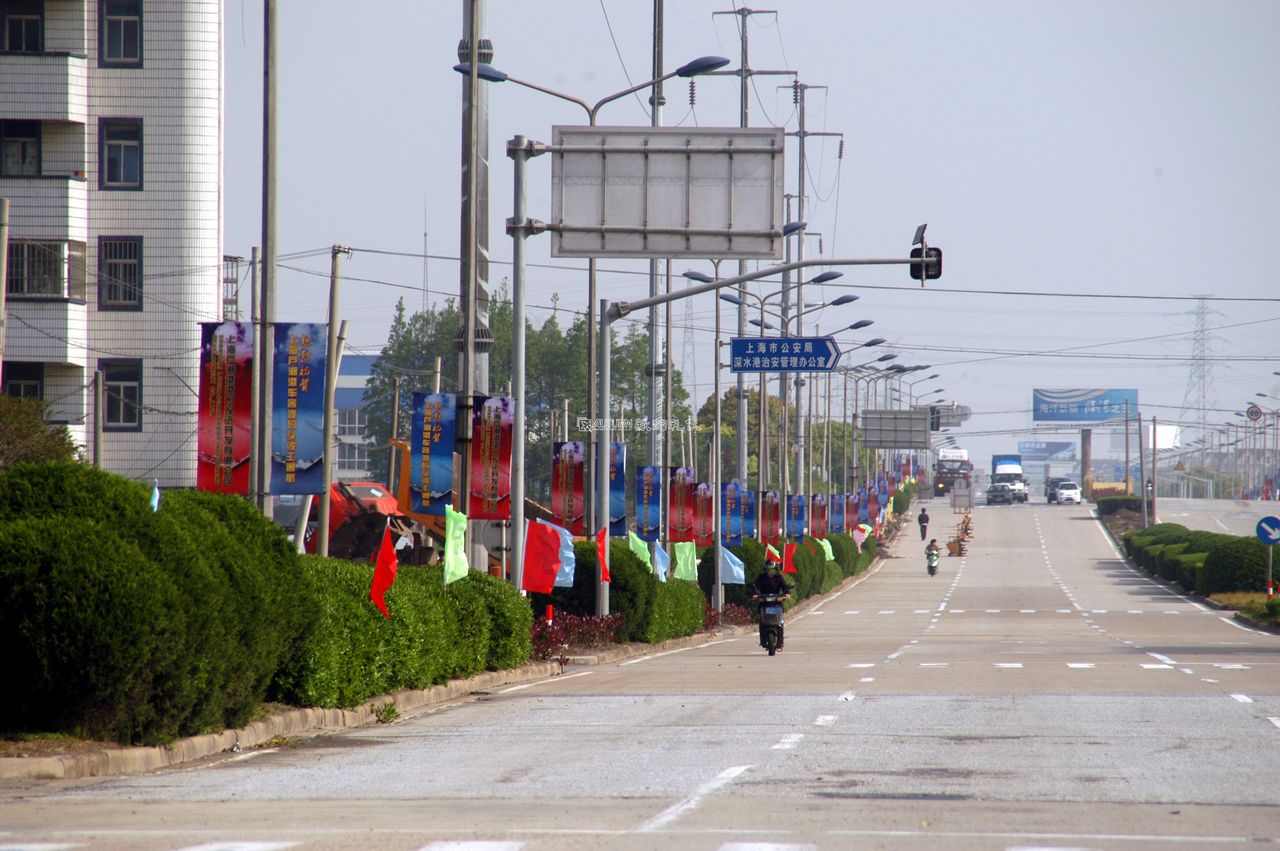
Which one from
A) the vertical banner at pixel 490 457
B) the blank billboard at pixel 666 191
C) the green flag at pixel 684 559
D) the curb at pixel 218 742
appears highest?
the blank billboard at pixel 666 191

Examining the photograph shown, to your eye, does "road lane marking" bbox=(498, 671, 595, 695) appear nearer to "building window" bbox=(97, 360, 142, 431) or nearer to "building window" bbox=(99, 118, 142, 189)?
"building window" bbox=(97, 360, 142, 431)

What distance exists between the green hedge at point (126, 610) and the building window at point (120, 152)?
32.3 metres

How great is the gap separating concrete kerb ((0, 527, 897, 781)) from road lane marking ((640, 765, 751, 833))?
436 cm

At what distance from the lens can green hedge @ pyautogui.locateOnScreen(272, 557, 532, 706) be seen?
1689 cm

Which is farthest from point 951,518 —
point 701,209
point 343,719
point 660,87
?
point 343,719

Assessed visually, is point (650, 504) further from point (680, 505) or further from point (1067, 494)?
point (1067, 494)

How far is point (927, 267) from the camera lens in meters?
26.9

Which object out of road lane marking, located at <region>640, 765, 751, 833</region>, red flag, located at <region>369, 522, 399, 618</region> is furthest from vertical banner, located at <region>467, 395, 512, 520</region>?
road lane marking, located at <region>640, 765, 751, 833</region>

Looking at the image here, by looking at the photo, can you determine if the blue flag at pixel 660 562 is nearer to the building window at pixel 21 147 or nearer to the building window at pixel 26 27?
the building window at pixel 21 147

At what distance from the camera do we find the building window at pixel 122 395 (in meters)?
46.1

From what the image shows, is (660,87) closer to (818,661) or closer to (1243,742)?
(818,661)

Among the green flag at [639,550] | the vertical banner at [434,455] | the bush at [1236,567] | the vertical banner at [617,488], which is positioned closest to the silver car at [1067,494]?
the bush at [1236,567]

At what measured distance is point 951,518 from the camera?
452 ft

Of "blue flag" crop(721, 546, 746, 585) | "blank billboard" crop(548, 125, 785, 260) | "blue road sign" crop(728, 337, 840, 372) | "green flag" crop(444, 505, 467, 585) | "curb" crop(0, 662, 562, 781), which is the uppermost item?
"blank billboard" crop(548, 125, 785, 260)
